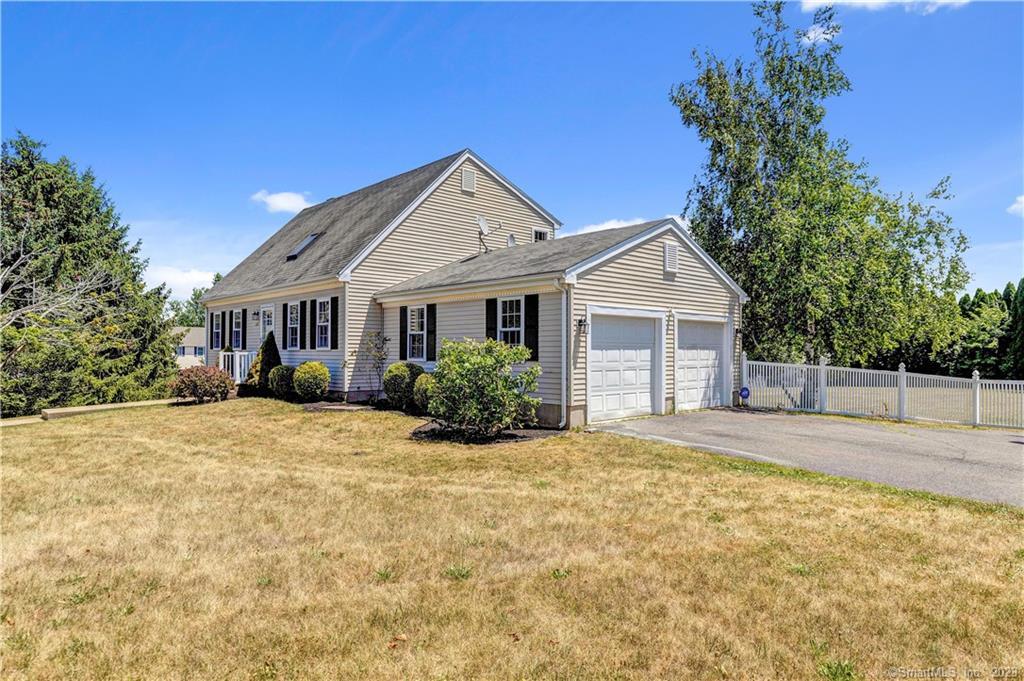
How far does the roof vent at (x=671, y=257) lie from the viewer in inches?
595

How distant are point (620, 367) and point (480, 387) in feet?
13.7

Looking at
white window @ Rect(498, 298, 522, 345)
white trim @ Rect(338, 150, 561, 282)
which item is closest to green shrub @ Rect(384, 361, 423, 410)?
white window @ Rect(498, 298, 522, 345)

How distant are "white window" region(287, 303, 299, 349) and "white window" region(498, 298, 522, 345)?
30.9 feet

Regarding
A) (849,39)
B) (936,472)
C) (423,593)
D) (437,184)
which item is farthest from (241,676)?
(849,39)

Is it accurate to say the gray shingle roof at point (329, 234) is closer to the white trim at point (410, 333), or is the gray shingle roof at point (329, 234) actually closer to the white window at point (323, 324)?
the white window at point (323, 324)

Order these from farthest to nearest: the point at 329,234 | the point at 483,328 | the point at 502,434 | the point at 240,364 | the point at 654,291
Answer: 1. the point at 329,234
2. the point at 240,364
3. the point at 654,291
4. the point at 483,328
5. the point at 502,434

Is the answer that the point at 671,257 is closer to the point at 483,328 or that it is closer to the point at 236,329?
the point at 483,328

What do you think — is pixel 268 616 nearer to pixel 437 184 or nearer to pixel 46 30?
pixel 46 30

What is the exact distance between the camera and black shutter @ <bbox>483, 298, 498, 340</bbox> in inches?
559

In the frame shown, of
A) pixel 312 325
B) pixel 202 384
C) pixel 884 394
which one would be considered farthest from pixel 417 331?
pixel 884 394

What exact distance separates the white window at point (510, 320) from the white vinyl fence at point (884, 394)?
8076 millimetres

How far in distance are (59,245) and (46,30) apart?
1893cm

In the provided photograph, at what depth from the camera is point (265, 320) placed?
2212 cm

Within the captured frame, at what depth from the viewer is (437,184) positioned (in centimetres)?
1945
